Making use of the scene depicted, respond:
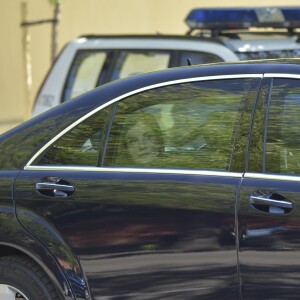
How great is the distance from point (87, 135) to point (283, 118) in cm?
87

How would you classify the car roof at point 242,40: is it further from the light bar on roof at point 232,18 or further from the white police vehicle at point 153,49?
the light bar on roof at point 232,18

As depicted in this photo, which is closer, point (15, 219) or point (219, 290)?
point (219, 290)

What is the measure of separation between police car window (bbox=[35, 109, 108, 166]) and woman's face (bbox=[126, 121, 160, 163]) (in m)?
0.13

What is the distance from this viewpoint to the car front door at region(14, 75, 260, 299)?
11.7ft

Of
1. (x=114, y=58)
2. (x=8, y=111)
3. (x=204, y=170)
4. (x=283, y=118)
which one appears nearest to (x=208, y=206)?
(x=204, y=170)

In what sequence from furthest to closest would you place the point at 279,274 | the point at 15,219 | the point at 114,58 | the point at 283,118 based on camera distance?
the point at 114,58 < the point at 15,219 < the point at 283,118 < the point at 279,274

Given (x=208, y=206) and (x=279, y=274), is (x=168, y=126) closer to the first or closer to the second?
(x=208, y=206)

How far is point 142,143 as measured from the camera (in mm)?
3900

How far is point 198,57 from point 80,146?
135 inches

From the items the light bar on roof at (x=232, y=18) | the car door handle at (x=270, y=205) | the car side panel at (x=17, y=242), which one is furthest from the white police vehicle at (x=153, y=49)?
the car door handle at (x=270, y=205)

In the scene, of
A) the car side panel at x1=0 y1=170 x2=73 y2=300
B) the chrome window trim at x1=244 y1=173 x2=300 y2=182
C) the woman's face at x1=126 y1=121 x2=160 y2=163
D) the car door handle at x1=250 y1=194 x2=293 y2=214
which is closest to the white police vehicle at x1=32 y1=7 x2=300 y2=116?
the woman's face at x1=126 y1=121 x2=160 y2=163

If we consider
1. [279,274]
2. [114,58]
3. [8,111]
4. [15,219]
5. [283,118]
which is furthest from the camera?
[8,111]

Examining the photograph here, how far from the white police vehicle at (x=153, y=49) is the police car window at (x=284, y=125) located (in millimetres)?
3649

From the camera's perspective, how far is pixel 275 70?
3.68 m
